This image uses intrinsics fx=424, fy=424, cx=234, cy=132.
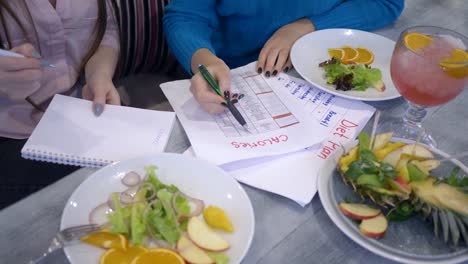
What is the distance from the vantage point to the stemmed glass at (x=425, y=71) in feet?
2.23

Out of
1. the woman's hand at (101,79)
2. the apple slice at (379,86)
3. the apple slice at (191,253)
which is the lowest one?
the woman's hand at (101,79)

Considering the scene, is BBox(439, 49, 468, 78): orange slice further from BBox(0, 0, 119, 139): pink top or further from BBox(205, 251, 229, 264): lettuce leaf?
BBox(0, 0, 119, 139): pink top

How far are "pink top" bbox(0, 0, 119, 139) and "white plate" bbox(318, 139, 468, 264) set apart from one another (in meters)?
0.72

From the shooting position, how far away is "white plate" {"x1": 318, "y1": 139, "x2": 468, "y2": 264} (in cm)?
56

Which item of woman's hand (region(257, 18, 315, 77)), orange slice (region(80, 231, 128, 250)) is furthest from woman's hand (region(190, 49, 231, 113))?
orange slice (region(80, 231, 128, 250))

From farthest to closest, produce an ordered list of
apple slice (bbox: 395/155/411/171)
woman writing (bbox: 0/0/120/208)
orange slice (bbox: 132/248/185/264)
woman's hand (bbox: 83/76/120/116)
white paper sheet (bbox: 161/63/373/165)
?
woman writing (bbox: 0/0/120/208) < woman's hand (bbox: 83/76/120/116) < white paper sheet (bbox: 161/63/373/165) < apple slice (bbox: 395/155/411/171) < orange slice (bbox: 132/248/185/264)

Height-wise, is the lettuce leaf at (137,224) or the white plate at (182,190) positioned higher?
the lettuce leaf at (137,224)

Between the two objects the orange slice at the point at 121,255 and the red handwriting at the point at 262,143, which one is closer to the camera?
the orange slice at the point at 121,255

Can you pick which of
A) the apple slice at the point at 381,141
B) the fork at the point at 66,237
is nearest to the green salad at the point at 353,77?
the apple slice at the point at 381,141

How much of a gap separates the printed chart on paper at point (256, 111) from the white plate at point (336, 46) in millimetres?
92

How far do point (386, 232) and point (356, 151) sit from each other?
0.13 meters

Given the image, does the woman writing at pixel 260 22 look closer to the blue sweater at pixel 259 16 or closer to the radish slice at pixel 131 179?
the blue sweater at pixel 259 16

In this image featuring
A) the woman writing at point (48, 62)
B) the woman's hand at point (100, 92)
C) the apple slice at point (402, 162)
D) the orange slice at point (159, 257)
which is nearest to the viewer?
the orange slice at point (159, 257)

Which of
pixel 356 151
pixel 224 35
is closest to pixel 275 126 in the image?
pixel 356 151
